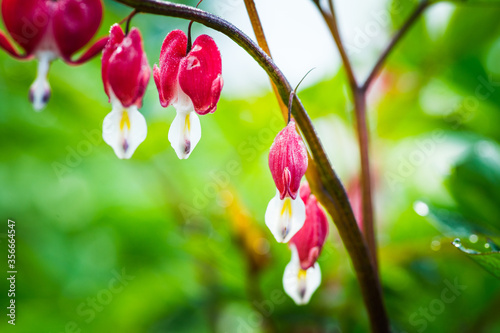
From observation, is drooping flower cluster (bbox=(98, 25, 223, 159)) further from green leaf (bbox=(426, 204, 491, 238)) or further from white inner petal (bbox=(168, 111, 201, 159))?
green leaf (bbox=(426, 204, 491, 238))

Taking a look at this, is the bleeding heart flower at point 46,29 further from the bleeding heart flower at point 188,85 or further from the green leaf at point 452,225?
the green leaf at point 452,225

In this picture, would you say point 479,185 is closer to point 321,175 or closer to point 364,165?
point 364,165

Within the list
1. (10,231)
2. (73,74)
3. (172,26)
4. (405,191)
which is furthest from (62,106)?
(405,191)

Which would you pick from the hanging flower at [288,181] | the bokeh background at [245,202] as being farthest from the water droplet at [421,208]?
→ the hanging flower at [288,181]

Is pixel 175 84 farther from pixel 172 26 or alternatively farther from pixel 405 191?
pixel 172 26

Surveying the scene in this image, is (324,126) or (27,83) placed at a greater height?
(27,83)
